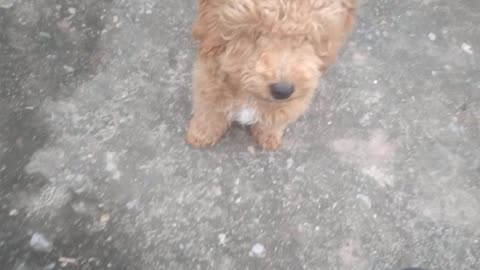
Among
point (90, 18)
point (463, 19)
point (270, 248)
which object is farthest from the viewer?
point (463, 19)

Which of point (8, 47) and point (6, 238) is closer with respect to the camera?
point (6, 238)

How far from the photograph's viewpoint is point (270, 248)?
326 cm

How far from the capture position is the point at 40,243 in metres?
3.04

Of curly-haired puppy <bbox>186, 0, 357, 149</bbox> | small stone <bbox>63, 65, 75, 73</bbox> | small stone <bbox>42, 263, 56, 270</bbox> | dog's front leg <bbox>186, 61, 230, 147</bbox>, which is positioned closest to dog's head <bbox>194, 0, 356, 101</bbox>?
curly-haired puppy <bbox>186, 0, 357, 149</bbox>

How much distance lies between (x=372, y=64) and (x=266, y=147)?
46.8 inches

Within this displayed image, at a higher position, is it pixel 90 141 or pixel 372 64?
pixel 90 141

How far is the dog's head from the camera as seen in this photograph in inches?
Result: 96.3

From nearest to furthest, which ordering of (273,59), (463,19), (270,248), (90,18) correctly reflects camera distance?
1. (273,59)
2. (270,248)
3. (90,18)
4. (463,19)

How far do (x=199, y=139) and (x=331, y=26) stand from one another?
1279mm

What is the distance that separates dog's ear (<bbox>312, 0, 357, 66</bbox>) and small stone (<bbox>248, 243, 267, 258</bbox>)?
122 centimetres

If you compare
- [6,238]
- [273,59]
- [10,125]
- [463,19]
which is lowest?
[463,19]

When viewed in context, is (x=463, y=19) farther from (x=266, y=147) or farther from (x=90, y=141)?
(x=90, y=141)

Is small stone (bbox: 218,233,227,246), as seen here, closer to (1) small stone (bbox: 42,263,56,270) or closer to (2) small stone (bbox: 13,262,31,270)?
(1) small stone (bbox: 42,263,56,270)

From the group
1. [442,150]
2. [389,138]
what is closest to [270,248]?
[389,138]
